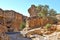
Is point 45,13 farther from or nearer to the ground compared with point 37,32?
farther from the ground

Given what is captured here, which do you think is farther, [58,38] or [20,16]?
[20,16]

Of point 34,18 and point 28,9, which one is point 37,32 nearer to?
point 34,18

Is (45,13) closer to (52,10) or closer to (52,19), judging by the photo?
(52,19)

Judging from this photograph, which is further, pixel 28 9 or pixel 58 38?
pixel 28 9

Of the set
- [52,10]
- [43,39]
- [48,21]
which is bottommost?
[43,39]

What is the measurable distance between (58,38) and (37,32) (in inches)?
326

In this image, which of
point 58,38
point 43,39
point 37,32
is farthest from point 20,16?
point 58,38

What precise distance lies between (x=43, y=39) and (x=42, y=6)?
569 inches

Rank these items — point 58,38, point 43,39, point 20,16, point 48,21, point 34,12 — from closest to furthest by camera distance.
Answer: point 58,38, point 43,39, point 48,21, point 34,12, point 20,16

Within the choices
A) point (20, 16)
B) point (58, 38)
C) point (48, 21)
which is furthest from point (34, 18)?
point (20, 16)

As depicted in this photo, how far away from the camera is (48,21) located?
92.5 ft

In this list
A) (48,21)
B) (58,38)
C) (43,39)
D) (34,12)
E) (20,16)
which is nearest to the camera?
(58,38)

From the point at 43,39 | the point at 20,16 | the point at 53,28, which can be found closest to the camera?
the point at 43,39

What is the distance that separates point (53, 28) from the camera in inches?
903
